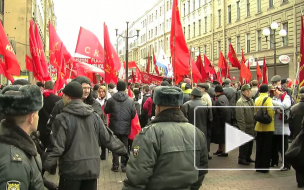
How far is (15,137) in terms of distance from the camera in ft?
7.91

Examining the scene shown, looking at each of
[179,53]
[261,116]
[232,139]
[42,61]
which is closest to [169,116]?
[232,139]

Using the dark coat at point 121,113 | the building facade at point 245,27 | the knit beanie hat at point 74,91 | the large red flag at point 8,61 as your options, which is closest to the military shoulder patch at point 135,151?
the knit beanie hat at point 74,91

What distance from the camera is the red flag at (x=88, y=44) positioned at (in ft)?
36.4

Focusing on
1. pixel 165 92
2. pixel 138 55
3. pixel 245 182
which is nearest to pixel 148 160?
pixel 165 92

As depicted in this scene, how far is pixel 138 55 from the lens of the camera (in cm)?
10062

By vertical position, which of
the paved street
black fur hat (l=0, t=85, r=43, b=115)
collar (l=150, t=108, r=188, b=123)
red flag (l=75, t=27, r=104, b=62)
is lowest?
the paved street

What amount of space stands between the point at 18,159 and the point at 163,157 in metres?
1.10

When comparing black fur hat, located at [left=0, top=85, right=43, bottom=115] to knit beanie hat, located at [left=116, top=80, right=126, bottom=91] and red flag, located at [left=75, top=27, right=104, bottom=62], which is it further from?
red flag, located at [left=75, top=27, right=104, bottom=62]

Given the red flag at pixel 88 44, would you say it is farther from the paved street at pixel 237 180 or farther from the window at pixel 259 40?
the window at pixel 259 40

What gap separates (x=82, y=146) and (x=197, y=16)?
1968 inches

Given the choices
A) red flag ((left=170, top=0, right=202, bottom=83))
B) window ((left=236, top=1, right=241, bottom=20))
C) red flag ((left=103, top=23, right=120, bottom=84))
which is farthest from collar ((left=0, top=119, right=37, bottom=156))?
window ((left=236, top=1, right=241, bottom=20))

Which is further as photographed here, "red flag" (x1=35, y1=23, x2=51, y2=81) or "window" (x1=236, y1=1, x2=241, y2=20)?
"window" (x1=236, y1=1, x2=241, y2=20)

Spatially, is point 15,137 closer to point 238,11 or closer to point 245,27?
point 245,27

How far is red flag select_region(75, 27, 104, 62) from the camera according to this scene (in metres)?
11.1
